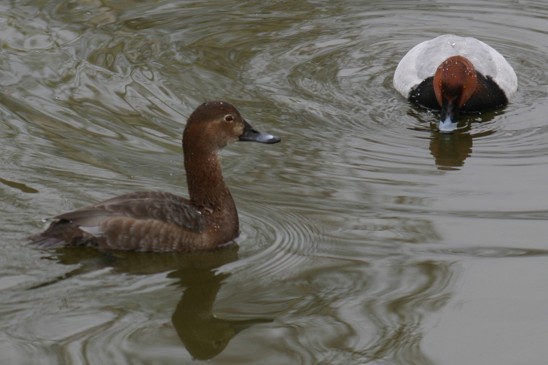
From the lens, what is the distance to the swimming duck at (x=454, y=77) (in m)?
9.36

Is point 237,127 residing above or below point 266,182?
above

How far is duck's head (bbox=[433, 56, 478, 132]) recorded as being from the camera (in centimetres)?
924

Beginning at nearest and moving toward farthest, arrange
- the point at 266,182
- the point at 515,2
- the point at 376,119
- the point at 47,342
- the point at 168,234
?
1. the point at 47,342
2. the point at 168,234
3. the point at 266,182
4. the point at 376,119
5. the point at 515,2

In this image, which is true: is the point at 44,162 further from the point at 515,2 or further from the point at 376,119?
the point at 515,2

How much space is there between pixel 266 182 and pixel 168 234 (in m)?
1.25

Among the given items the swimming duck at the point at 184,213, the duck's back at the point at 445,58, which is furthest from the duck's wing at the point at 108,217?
the duck's back at the point at 445,58

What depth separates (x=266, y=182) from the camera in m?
7.61

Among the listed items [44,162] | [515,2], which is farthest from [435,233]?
[515,2]

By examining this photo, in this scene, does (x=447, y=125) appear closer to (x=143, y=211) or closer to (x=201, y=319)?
(x=143, y=211)

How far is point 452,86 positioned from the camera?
9.33 m

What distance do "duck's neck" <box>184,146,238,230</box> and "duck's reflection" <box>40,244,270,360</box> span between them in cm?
21

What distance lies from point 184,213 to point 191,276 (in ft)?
1.29

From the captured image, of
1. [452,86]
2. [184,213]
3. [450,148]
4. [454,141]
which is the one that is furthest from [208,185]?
[452,86]

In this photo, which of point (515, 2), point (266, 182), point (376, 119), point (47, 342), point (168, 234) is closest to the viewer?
point (47, 342)
